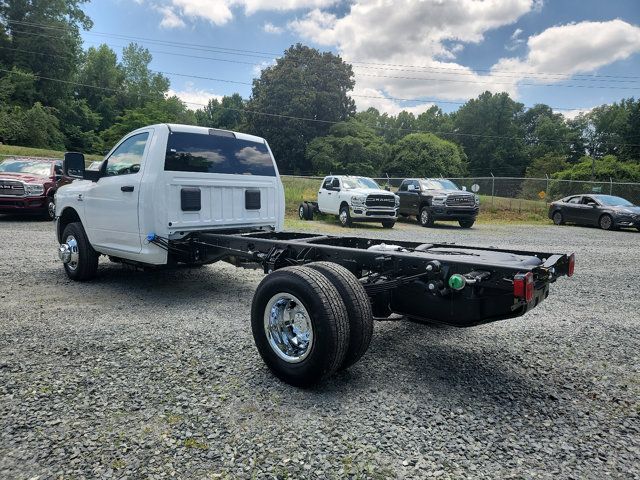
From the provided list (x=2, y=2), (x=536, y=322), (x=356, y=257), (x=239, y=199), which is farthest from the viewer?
(x=2, y=2)

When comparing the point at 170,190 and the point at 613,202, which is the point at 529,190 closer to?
the point at 613,202

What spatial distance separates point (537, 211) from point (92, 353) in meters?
24.5

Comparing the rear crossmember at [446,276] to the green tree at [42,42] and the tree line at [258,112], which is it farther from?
the green tree at [42,42]

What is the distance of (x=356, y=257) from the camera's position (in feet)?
12.4

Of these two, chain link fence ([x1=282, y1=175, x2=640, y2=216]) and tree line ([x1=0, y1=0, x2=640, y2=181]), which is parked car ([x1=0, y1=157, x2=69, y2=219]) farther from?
tree line ([x1=0, y1=0, x2=640, y2=181])

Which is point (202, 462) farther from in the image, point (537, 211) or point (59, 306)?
point (537, 211)

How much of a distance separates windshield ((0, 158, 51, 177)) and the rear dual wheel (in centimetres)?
1376

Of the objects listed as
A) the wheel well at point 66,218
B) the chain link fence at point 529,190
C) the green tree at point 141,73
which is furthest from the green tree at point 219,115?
the wheel well at point 66,218

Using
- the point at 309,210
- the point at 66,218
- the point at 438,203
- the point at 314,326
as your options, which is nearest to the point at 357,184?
the point at 309,210

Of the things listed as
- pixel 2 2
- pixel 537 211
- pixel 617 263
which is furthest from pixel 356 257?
pixel 2 2

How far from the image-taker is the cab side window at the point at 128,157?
5.65 meters

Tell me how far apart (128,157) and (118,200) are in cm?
58

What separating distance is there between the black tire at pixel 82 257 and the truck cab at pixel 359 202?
11467 mm

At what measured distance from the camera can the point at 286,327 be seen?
3.44 m
